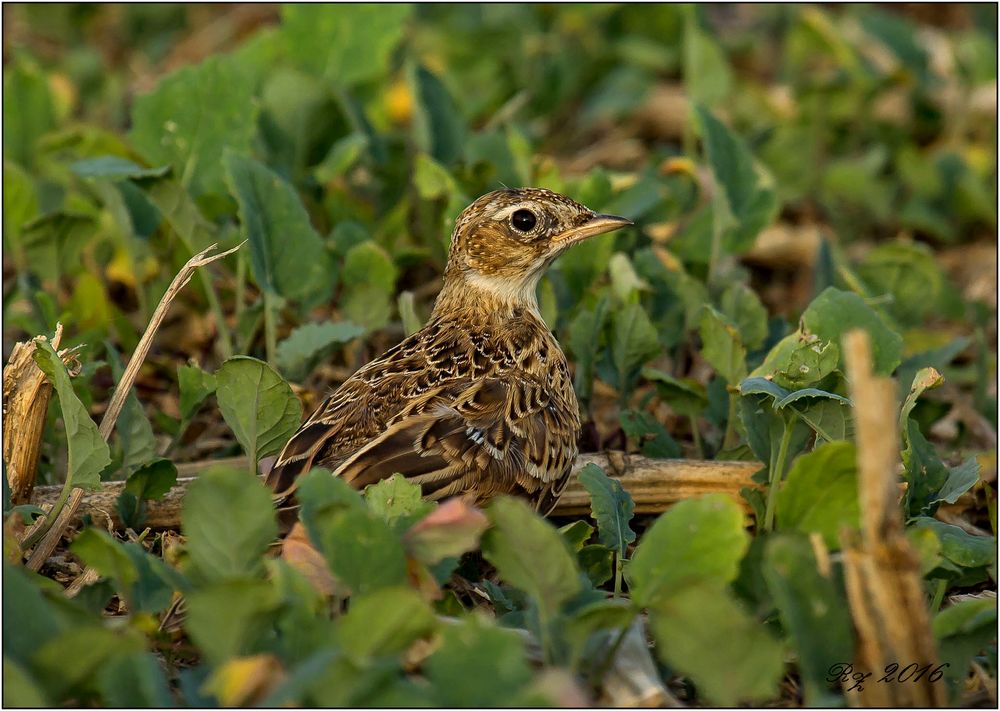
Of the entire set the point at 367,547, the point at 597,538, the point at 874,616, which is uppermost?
the point at 367,547

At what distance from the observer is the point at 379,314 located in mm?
6879

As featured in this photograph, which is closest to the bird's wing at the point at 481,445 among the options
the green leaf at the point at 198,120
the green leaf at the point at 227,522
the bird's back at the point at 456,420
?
the bird's back at the point at 456,420

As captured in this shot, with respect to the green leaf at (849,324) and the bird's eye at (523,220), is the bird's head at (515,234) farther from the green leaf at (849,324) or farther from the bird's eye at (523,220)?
the green leaf at (849,324)

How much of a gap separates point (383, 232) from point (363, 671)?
425 cm

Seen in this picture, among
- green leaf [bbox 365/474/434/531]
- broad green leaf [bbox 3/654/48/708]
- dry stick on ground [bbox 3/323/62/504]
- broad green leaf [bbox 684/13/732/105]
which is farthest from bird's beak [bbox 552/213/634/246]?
broad green leaf [bbox 3/654/48/708]

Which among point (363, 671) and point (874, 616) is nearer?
point (363, 671)

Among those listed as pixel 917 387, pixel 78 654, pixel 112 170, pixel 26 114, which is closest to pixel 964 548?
pixel 917 387

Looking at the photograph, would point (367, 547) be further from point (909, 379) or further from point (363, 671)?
point (909, 379)

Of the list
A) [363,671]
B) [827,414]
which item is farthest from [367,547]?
[827,414]

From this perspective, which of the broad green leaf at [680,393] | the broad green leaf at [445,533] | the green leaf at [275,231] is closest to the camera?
the broad green leaf at [445,533]

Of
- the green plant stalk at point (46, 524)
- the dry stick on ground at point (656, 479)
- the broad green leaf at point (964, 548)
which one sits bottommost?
the dry stick on ground at point (656, 479)

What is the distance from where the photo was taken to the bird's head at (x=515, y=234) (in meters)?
6.49

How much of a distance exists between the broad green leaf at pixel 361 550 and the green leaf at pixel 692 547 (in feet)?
2.48
